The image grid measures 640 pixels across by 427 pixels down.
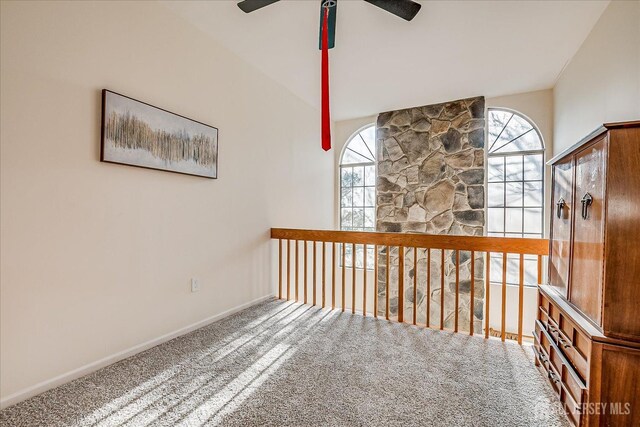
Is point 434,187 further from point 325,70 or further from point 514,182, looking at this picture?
point 325,70

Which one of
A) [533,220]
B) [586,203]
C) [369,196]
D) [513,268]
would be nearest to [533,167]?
[533,220]

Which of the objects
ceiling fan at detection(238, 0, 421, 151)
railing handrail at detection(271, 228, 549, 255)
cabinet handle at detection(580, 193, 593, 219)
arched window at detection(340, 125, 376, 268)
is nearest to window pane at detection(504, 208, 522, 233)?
arched window at detection(340, 125, 376, 268)

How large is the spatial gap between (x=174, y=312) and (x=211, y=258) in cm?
53

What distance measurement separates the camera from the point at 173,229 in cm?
238

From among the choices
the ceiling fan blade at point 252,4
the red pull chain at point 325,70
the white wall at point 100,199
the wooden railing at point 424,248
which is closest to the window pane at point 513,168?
the wooden railing at point 424,248

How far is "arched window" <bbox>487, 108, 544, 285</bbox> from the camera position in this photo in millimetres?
3902

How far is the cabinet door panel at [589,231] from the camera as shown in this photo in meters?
1.28

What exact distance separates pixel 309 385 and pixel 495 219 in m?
3.54

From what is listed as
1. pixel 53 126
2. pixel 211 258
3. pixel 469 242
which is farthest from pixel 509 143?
pixel 53 126

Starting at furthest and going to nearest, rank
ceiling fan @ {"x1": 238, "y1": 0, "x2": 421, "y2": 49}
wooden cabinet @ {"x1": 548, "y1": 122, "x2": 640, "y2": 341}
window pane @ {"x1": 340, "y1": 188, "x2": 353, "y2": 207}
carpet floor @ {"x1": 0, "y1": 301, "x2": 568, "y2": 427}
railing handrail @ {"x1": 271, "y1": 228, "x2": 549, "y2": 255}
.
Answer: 1. window pane @ {"x1": 340, "y1": 188, "x2": 353, "y2": 207}
2. railing handrail @ {"x1": 271, "y1": 228, "x2": 549, "y2": 255}
3. ceiling fan @ {"x1": 238, "y1": 0, "x2": 421, "y2": 49}
4. carpet floor @ {"x1": 0, "y1": 301, "x2": 568, "y2": 427}
5. wooden cabinet @ {"x1": 548, "y1": 122, "x2": 640, "y2": 341}

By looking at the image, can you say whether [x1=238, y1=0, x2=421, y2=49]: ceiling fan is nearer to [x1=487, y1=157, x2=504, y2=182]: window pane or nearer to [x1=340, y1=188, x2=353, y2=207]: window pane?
[x1=487, y1=157, x2=504, y2=182]: window pane

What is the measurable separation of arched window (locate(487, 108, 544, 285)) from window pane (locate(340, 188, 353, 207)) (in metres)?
2.05

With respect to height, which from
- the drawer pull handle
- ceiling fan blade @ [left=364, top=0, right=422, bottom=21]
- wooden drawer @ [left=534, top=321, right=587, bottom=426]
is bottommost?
wooden drawer @ [left=534, top=321, right=587, bottom=426]

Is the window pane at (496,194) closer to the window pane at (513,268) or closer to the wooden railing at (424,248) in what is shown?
the window pane at (513,268)
